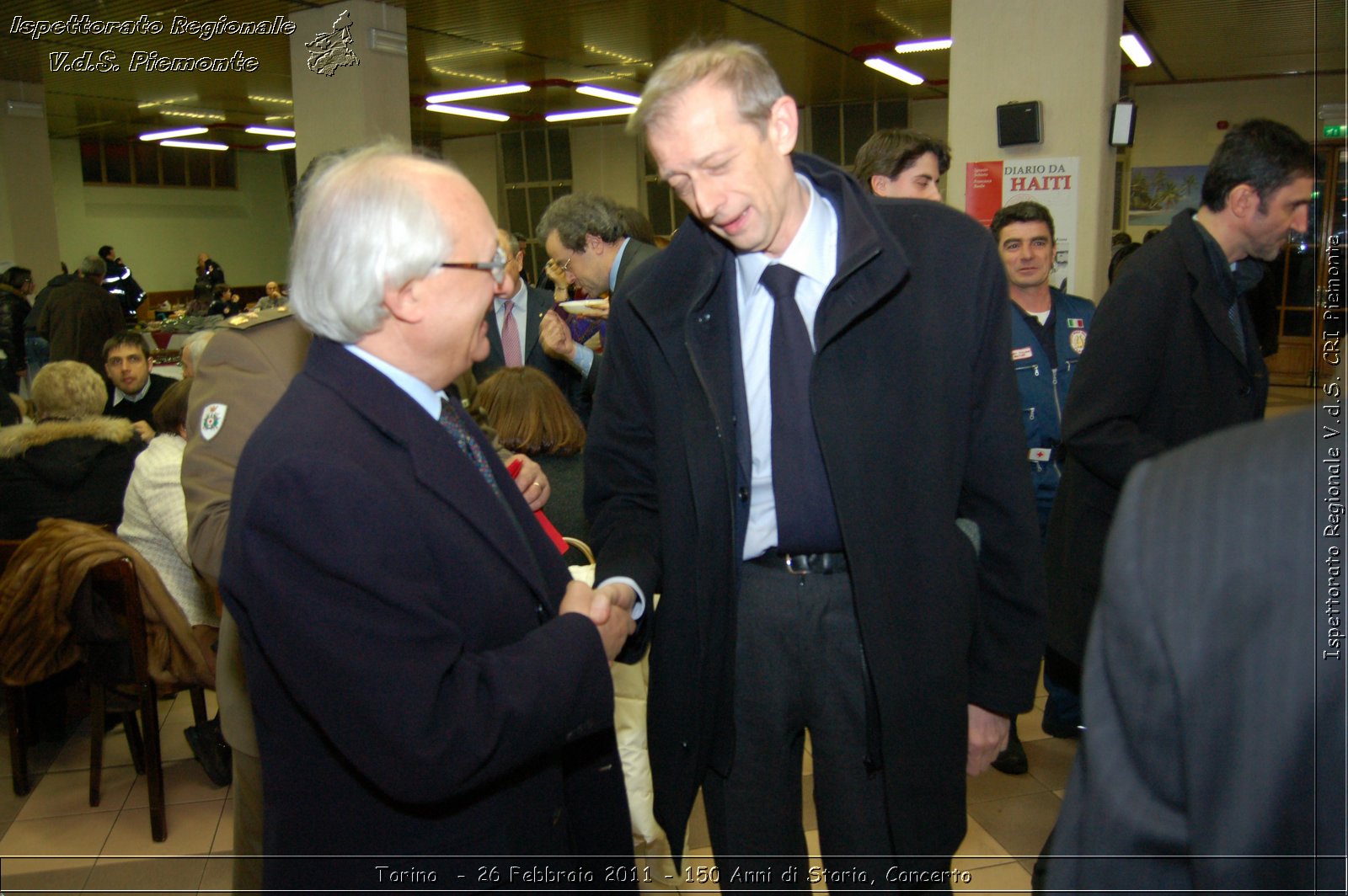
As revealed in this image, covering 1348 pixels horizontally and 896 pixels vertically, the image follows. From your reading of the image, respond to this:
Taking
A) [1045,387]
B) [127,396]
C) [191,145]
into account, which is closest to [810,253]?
[1045,387]

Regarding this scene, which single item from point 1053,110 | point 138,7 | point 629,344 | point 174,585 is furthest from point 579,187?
point 629,344

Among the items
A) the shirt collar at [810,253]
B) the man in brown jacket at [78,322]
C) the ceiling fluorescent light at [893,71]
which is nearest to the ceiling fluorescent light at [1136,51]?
the ceiling fluorescent light at [893,71]

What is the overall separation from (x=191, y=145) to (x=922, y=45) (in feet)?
51.7

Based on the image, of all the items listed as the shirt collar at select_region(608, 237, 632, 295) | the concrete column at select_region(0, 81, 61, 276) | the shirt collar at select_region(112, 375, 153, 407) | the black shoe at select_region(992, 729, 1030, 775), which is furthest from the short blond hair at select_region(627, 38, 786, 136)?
the concrete column at select_region(0, 81, 61, 276)

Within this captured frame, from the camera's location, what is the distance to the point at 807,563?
157 cm

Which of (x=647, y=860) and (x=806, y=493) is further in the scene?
(x=647, y=860)

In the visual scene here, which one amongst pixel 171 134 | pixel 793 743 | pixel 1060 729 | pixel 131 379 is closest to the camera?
pixel 793 743

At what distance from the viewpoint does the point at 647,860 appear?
280 cm

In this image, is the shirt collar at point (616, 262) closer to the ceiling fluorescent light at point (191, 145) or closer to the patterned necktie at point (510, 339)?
the patterned necktie at point (510, 339)

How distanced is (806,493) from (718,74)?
0.66m

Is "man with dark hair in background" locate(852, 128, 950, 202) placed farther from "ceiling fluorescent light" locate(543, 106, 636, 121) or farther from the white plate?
"ceiling fluorescent light" locate(543, 106, 636, 121)

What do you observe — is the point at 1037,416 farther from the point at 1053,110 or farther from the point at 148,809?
the point at 148,809

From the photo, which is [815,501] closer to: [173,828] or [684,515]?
[684,515]

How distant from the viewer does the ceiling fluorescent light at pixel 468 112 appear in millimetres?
13144
